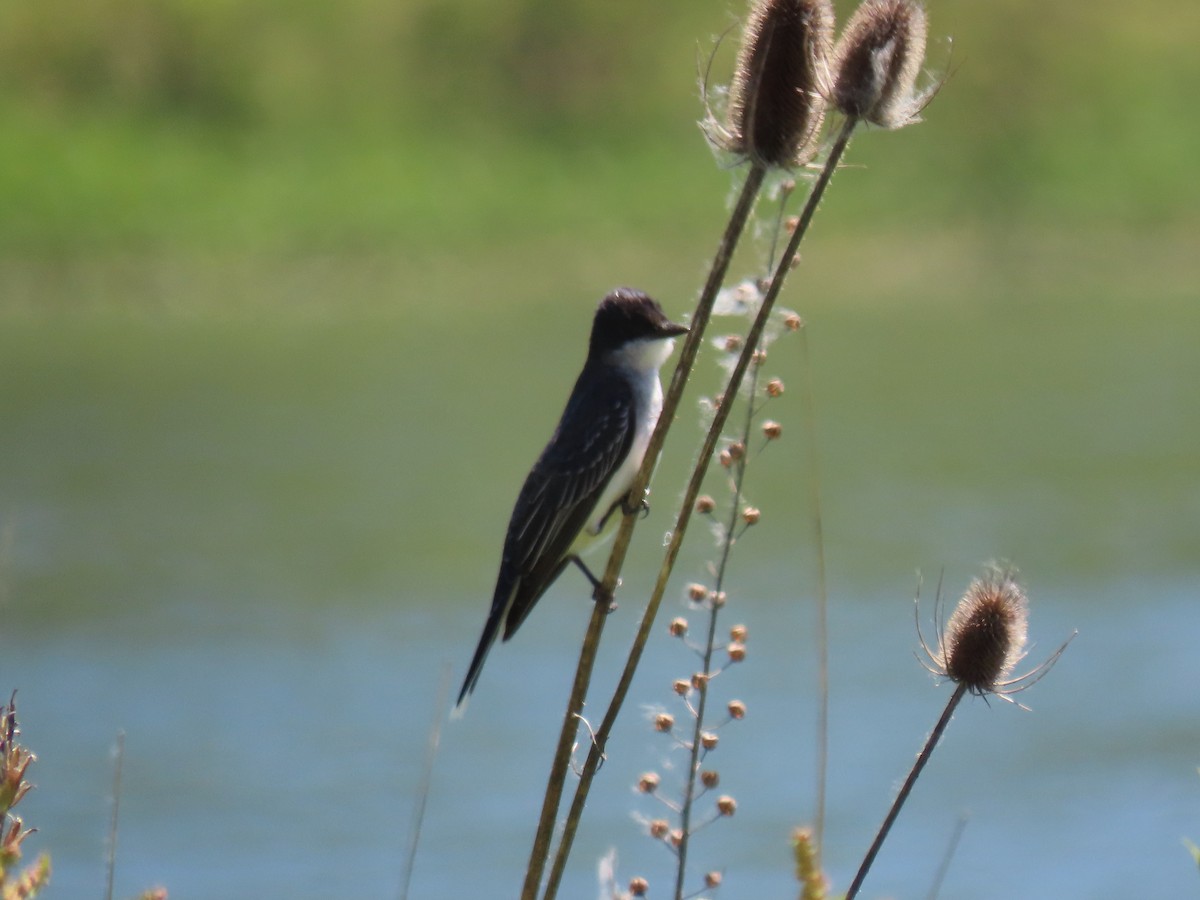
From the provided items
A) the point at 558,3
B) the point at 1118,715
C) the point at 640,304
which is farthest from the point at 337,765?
the point at 558,3

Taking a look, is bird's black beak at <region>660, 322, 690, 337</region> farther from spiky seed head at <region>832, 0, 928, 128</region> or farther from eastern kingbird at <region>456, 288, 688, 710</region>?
spiky seed head at <region>832, 0, 928, 128</region>

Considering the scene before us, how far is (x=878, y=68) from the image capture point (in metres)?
3.30

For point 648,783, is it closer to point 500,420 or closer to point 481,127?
point 500,420

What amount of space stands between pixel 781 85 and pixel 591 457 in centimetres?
171

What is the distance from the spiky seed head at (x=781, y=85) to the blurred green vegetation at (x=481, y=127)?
23.3m

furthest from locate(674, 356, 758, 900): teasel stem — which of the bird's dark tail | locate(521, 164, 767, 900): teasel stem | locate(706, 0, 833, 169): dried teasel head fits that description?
the bird's dark tail

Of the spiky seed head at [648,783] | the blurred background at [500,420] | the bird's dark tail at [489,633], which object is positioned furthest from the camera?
the blurred background at [500,420]

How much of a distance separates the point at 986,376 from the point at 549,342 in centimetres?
518

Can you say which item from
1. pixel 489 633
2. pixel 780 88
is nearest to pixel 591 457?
pixel 489 633

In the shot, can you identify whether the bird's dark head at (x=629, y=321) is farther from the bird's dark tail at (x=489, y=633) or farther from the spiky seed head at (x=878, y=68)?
the spiky seed head at (x=878, y=68)

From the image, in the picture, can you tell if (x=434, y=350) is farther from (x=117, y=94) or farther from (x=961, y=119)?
(x=961, y=119)

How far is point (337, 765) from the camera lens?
10141mm

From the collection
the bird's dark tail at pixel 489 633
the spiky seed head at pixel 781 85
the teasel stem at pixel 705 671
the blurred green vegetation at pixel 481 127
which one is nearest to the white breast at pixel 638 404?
the bird's dark tail at pixel 489 633

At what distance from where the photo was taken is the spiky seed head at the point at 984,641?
309 cm
